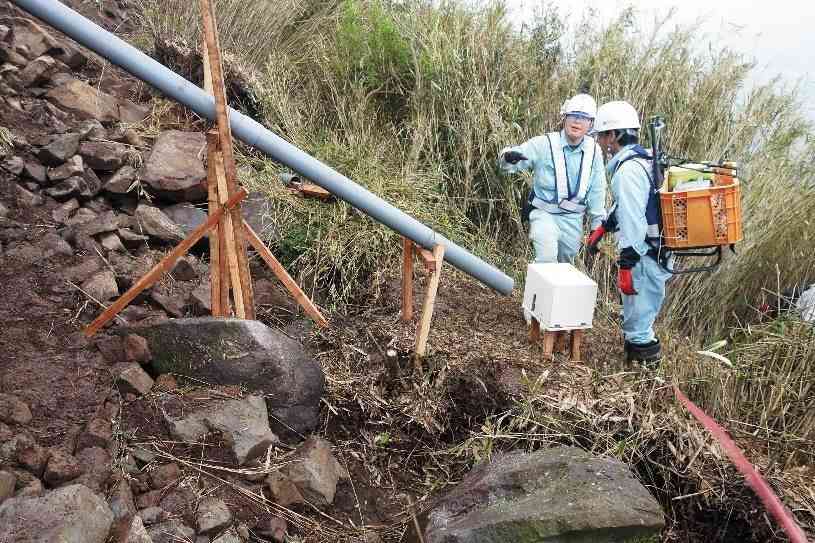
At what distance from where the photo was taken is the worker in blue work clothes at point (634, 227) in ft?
14.3

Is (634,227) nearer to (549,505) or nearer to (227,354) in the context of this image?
(549,505)

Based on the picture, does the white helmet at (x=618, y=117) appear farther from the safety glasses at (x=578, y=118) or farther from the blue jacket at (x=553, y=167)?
the blue jacket at (x=553, y=167)

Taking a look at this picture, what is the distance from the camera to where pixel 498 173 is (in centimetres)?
630

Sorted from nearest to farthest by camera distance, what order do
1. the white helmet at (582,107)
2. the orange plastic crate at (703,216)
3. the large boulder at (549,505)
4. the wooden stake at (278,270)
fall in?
the large boulder at (549,505) → the wooden stake at (278,270) → the orange plastic crate at (703,216) → the white helmet at (582,107)

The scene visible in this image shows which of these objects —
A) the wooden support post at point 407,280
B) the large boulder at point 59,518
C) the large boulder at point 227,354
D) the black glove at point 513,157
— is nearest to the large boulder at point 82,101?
the large boulder at point 227,354

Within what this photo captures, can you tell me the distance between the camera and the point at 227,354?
342cm

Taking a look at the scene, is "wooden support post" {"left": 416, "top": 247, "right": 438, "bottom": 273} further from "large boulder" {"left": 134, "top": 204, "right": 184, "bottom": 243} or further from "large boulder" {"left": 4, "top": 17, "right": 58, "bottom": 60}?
"large boulder" {"left": 4, "top": 17, "right": 58, "bottom": 60}

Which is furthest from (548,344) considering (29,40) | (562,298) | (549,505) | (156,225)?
(29,40)

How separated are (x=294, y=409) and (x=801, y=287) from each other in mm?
3994

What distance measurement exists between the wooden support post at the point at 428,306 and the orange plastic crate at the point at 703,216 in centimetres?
132

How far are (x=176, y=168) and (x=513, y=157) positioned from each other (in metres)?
2.33

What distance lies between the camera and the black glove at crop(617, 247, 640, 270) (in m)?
4.37

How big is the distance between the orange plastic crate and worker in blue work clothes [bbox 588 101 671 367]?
235 mm

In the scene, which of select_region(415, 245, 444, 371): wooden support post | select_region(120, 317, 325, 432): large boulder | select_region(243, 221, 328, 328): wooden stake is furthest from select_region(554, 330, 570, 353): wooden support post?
select_region(120, 317, 325, 432): large boulder
